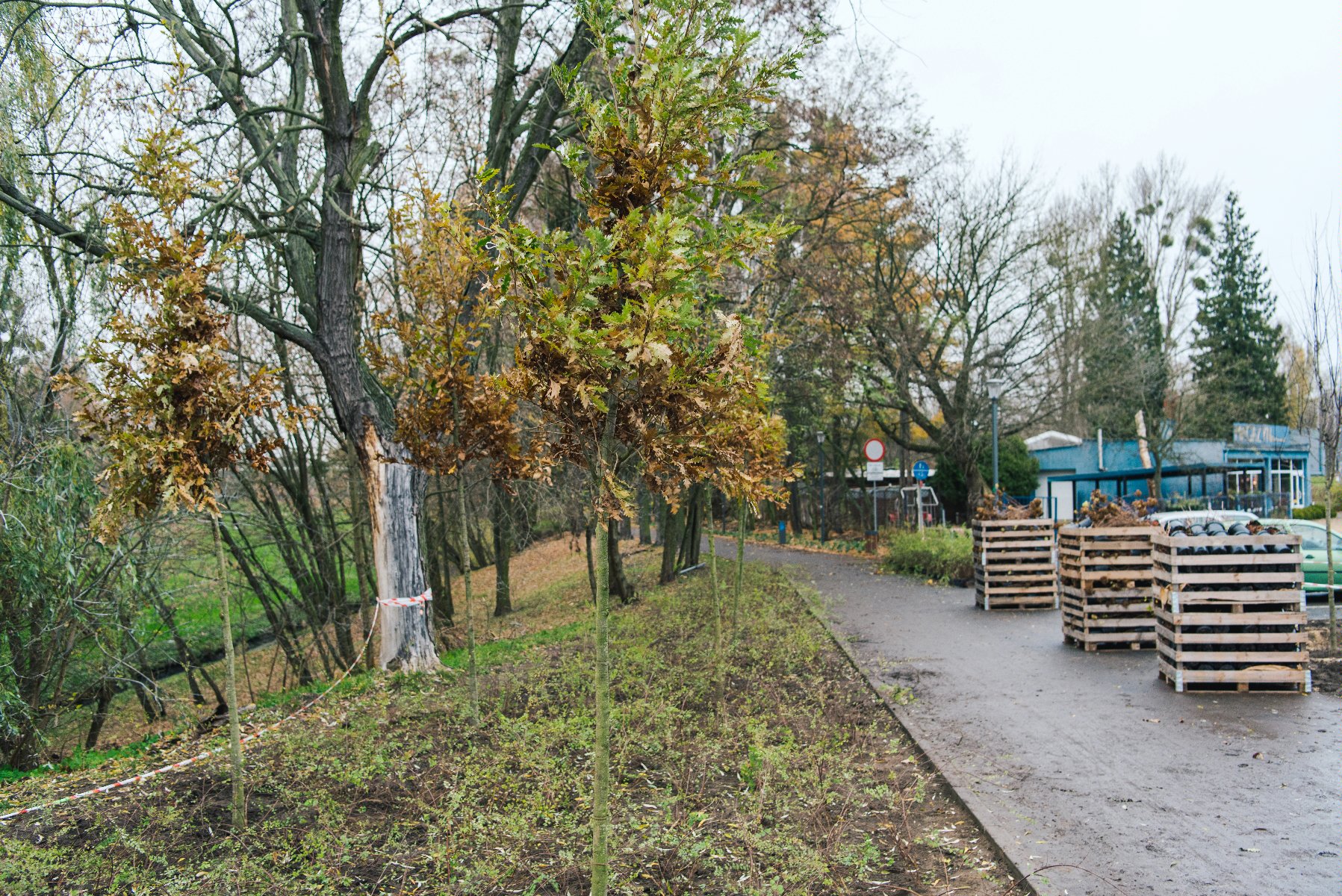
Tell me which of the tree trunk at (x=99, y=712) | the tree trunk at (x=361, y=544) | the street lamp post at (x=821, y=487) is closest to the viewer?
the tree trunk at (x=99, y=712)

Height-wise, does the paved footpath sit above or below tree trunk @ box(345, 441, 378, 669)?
below

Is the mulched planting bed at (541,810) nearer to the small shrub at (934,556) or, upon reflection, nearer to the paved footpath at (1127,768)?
the paved footpath at (1127,768)

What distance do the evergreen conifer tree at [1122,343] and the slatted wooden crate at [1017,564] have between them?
1130 cm

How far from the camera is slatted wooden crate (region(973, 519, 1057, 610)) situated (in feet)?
47.6

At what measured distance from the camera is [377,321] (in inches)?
343

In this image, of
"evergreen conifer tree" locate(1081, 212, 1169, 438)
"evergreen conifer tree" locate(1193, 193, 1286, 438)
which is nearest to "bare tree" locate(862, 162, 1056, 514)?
"evergreen conifer tree" locate(1081, 212, 1169, 438)

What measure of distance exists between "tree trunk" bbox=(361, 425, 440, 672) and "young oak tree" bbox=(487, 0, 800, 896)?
255 inches

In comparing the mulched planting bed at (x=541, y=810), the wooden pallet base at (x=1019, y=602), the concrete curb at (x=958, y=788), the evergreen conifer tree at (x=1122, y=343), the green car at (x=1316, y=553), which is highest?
the evergreen conifer tree at (x=1122, y=343)

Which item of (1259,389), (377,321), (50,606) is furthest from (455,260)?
(1259,389)

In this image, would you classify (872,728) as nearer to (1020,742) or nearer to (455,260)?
(1020,742)

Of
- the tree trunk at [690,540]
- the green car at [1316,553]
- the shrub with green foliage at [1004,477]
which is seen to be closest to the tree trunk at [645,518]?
the tree trunk at [690,540]

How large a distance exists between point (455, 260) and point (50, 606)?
494 cm

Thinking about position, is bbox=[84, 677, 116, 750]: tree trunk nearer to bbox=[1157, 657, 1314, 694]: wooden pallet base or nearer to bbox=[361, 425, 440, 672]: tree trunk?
bbox=[361, 425, 440, 672]: tree trunk

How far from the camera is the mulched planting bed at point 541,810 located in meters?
4.48
